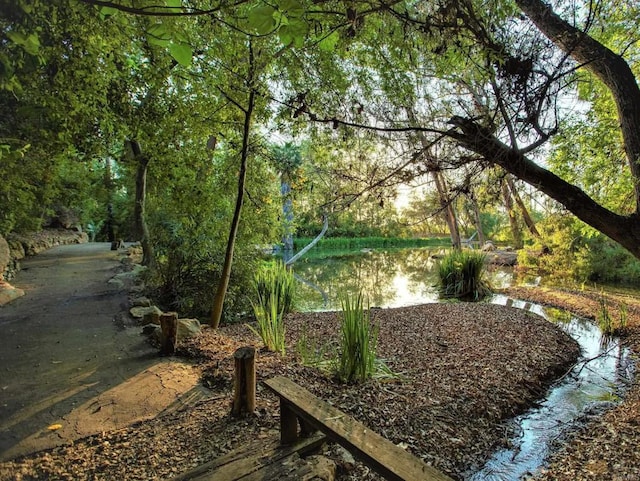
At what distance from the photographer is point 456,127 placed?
7.77 feet

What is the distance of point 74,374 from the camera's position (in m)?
2.82

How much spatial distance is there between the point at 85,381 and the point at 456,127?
3362 millimetres

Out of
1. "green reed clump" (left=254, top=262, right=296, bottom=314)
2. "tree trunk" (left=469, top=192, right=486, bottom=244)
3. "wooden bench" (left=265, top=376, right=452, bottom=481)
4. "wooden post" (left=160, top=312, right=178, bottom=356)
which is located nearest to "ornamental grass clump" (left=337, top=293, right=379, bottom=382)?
"wooden bench" (left=265, top=376, right=452, bottom=481)

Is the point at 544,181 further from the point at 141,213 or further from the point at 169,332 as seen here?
the point at 141,213

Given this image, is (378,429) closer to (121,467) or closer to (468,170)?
(121,467)

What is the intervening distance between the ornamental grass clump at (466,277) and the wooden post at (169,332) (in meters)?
6.22

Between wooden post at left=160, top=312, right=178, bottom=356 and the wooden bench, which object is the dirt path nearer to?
wooden post at left=160, top=312, right=178, bottom=356

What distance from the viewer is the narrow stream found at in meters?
2.21

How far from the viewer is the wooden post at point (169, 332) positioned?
128 inches

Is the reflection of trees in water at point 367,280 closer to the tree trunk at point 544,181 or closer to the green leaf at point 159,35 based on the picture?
the tree trunk at point 544,181

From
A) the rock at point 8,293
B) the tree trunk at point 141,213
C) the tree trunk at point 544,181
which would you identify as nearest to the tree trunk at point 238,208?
the tree trunk at point 544,181

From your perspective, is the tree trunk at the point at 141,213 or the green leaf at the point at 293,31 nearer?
the green leaf at the point at 293,31

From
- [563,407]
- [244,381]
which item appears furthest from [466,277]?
[244,381]

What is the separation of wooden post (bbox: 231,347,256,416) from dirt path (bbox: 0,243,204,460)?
0.52 meters
